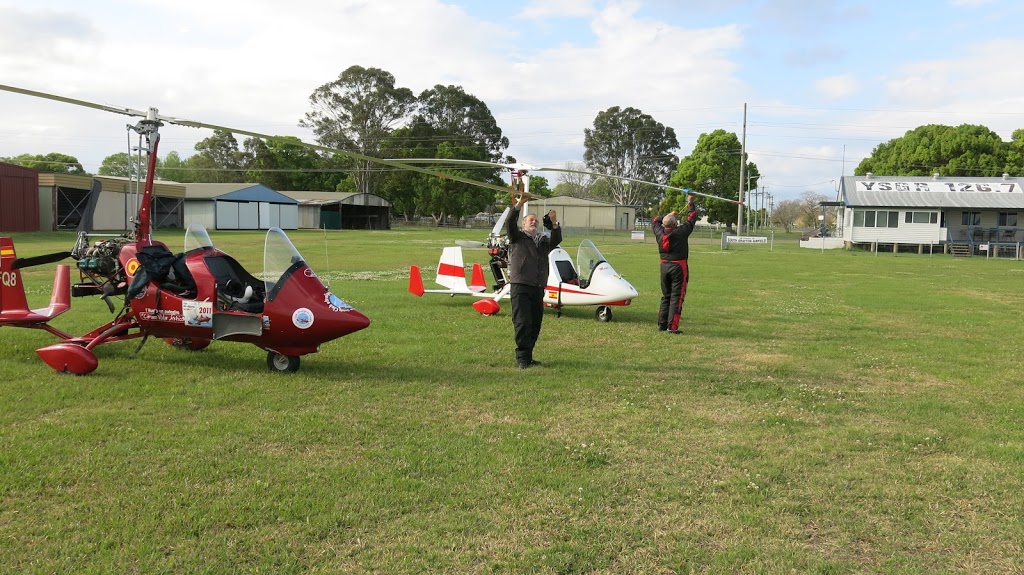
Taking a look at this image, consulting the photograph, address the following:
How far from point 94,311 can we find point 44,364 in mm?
4908

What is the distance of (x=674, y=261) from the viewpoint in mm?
11750

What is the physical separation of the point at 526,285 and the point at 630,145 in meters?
89.5

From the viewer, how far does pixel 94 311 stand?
42.2 ft

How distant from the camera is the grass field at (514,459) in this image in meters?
4.05

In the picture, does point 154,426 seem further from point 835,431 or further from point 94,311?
point 94,311

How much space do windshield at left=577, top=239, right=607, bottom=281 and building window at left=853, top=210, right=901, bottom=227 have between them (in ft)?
131

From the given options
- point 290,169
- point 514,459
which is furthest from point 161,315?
Result: point 290,169

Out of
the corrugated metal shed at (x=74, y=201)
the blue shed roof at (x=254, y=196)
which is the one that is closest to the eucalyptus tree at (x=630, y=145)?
the blue shed roof at (x=254, y=196)

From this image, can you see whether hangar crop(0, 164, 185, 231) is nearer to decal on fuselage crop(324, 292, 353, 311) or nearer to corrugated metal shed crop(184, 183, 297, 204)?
corrugated metal shed crop(184, 183, 297, 204)

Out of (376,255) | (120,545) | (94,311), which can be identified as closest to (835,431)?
(120,545)

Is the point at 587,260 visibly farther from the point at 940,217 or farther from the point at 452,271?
the point at 940,217

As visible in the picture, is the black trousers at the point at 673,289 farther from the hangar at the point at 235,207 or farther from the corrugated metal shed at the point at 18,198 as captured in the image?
the hangar at the point at 235,207

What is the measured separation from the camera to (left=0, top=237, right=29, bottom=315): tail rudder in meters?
8.90

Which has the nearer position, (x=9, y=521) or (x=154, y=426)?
(x=9, y=521)
